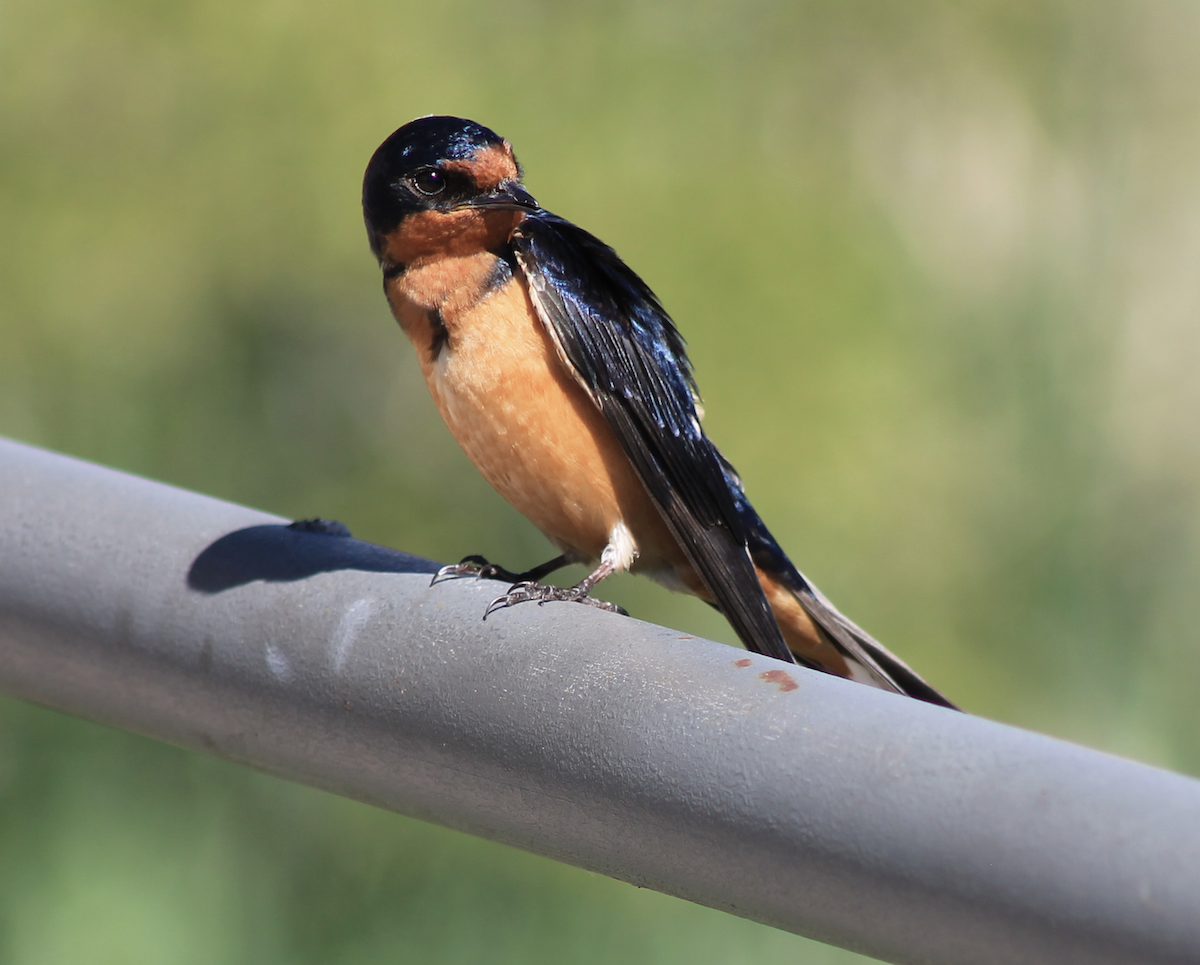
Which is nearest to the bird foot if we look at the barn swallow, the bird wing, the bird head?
the barn swallow

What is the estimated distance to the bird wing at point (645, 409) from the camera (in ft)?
5.67

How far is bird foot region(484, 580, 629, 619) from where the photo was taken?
1.15m

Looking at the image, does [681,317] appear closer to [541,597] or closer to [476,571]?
[476,571]

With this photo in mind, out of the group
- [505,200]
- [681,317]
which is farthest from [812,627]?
[681,317]

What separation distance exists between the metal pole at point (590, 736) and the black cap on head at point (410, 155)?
20.6 inches

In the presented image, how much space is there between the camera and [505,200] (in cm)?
166

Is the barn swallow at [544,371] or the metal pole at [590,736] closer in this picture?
the metal pole at [590,736]

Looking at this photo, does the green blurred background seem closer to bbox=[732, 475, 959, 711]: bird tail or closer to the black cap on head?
bbox=[732, 475, 959, 711]: bird tail

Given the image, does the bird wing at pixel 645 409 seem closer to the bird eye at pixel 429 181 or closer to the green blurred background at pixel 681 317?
the bird eye at pixel 429 181

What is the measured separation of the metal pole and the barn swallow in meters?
0.44

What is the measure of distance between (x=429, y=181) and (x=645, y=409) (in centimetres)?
40

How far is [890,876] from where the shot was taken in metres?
0.79

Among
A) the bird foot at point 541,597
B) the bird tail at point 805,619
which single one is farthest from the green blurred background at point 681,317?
the bird foot at point 541,597

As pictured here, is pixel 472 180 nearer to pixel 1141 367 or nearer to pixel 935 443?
pixel 935 443
